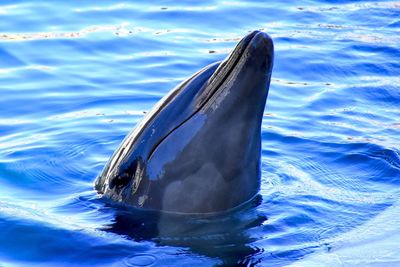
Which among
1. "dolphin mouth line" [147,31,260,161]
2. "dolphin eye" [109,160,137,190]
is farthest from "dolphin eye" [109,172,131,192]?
"dolphin mouth line" [147,31,260,161]

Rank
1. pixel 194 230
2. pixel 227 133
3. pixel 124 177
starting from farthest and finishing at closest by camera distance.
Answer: pixel 124 177 < pixel 194 230 < pixel 227 133

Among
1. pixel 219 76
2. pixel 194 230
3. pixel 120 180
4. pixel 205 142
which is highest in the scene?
pixel 219 76

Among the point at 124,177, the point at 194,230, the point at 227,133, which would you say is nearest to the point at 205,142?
the point at 227,133

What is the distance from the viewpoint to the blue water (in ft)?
24.1

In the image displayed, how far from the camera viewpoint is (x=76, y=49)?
14055 mm

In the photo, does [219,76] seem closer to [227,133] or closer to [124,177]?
[227,133]

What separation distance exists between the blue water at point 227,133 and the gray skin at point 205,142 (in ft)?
0.63

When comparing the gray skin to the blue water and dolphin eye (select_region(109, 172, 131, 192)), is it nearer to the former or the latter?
dolphin eye (select_region(109, 172, 131, 192))

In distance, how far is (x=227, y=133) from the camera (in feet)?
23.2

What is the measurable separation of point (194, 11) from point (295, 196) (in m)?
7.99

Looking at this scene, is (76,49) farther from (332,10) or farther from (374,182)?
(374,182)

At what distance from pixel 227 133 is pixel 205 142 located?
180 millimetres

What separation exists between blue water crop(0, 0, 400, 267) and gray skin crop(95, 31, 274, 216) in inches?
7.5

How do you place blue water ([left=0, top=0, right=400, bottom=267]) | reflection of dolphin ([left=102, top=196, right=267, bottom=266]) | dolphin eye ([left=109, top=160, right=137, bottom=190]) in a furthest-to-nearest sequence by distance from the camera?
dolphin eye ([left=109, top=160, right=137, bottom=190])
blue water ([left=0, top=0, right=400, bottom=267])
reflection of dolphin ([left=102, top=196, right=267, bottom=266])
